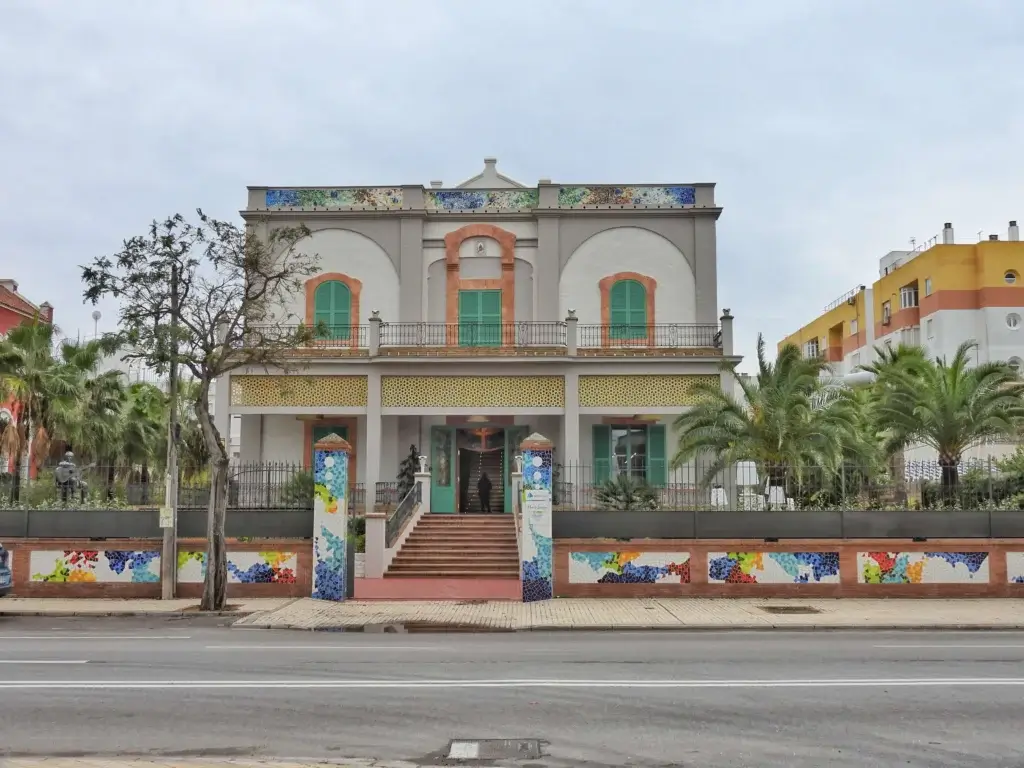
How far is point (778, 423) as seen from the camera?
21.1 meters

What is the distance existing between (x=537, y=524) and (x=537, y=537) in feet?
0.77

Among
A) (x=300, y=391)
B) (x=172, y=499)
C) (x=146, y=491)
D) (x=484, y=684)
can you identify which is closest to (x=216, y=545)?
(x=172, y=499)

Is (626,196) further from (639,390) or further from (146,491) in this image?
(146,491)

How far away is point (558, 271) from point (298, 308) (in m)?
7.41

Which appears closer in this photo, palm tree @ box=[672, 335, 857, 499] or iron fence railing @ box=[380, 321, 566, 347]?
palm tree @ box=[672, 335, 857, 499]

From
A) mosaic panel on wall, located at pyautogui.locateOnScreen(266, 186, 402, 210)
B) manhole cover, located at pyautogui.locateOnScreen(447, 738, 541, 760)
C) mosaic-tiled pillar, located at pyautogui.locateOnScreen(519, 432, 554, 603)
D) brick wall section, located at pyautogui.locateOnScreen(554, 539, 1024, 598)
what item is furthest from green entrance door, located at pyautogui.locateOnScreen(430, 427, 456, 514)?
manhole cover, located at pyautogui.locateOnScreen(447, 738, 541, 760)

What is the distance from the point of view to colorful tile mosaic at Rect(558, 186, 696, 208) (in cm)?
2811

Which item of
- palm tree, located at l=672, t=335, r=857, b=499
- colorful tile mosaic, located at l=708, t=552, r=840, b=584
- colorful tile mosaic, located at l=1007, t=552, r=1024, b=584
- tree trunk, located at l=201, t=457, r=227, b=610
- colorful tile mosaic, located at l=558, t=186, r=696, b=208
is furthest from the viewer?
colorful tile mosaic, located at l=558, t=186, r=696, b=208

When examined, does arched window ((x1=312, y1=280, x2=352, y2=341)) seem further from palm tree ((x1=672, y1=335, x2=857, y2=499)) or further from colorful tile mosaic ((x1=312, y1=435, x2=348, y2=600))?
palm tree ((x1=672, y1=335, x2=857, y2=499))

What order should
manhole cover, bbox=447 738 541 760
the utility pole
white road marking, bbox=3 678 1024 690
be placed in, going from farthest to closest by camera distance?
the utility pole → white road marking, bbox=3 678 1024 690 → manhole cover, bbox=447 738 541 760

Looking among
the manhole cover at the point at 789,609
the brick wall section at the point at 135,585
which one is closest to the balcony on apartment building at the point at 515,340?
the brick wall section at the point at 135,585

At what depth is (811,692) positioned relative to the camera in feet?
29.5

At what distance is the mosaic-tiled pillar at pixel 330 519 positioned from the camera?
1833 cm

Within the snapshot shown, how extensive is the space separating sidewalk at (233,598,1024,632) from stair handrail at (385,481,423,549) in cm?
278
